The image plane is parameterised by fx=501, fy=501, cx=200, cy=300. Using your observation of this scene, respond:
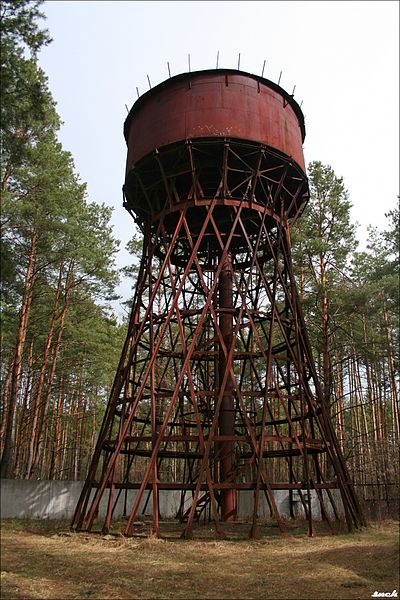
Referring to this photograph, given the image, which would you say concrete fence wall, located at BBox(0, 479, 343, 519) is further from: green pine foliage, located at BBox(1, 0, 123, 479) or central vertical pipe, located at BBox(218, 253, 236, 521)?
central vertical pipe, located at BBox(218, 253, 236, 521)

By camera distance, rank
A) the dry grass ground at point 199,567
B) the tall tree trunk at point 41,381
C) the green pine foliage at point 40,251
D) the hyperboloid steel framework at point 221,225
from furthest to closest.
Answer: the tall tree trunk at point 41,381 → the hyperboloid steel framework at point 221,225 → the green pine foliage at point 40,251 → the dry grass ground at point 199,567

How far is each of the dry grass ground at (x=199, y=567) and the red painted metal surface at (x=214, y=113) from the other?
8.68 metres

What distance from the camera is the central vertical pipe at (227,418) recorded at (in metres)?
11.6

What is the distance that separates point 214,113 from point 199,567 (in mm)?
9701

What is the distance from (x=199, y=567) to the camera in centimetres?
709

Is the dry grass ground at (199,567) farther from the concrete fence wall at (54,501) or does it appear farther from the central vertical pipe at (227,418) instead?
the concrete fence wall at (54,501)

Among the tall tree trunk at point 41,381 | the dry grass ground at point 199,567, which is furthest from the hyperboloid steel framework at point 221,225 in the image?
the tall tree trunk at point 41,381

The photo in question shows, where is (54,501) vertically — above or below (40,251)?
below

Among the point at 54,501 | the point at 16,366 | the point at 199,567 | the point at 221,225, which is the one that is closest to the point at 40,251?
the point at 16,366

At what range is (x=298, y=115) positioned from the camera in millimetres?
14000

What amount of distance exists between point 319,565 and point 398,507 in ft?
30.1

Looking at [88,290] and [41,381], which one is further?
[88,290]

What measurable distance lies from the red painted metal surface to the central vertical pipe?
125 inches

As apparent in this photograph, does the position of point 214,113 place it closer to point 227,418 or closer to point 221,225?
point 221,225
